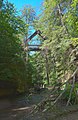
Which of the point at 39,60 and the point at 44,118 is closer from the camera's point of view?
the point at 44,118

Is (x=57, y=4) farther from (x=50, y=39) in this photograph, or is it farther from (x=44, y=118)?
(x=44, y=118)

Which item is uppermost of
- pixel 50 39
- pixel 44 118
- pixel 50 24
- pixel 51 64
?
pixel 50 24

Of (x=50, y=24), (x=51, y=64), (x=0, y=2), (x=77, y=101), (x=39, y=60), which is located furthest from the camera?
(x=39, y=60)

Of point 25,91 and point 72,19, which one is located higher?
point 72,19

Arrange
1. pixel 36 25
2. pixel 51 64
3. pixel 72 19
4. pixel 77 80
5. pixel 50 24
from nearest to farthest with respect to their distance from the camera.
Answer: pixel 72 19 < pixel 77 80 < pixel 50 24 < pixel 36 25 < pixel 51 64

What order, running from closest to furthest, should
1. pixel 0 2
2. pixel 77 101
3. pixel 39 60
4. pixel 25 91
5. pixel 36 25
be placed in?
pixel 77 101 → pixel 0 2 → pixel 25 91 → pixel 36 25 → pixel 39 60

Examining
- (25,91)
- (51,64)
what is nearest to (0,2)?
(25,91)

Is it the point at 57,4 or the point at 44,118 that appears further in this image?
the point at 57,4

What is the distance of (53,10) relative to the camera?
16.6m

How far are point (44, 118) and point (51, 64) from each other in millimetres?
19115

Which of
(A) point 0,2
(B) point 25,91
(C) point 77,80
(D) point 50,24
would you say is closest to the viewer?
(A) point 0,2

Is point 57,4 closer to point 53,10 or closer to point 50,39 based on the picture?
point 53,10

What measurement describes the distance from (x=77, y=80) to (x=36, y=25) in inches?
296

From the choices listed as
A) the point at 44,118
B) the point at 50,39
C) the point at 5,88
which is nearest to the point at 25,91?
the point at 5,88
